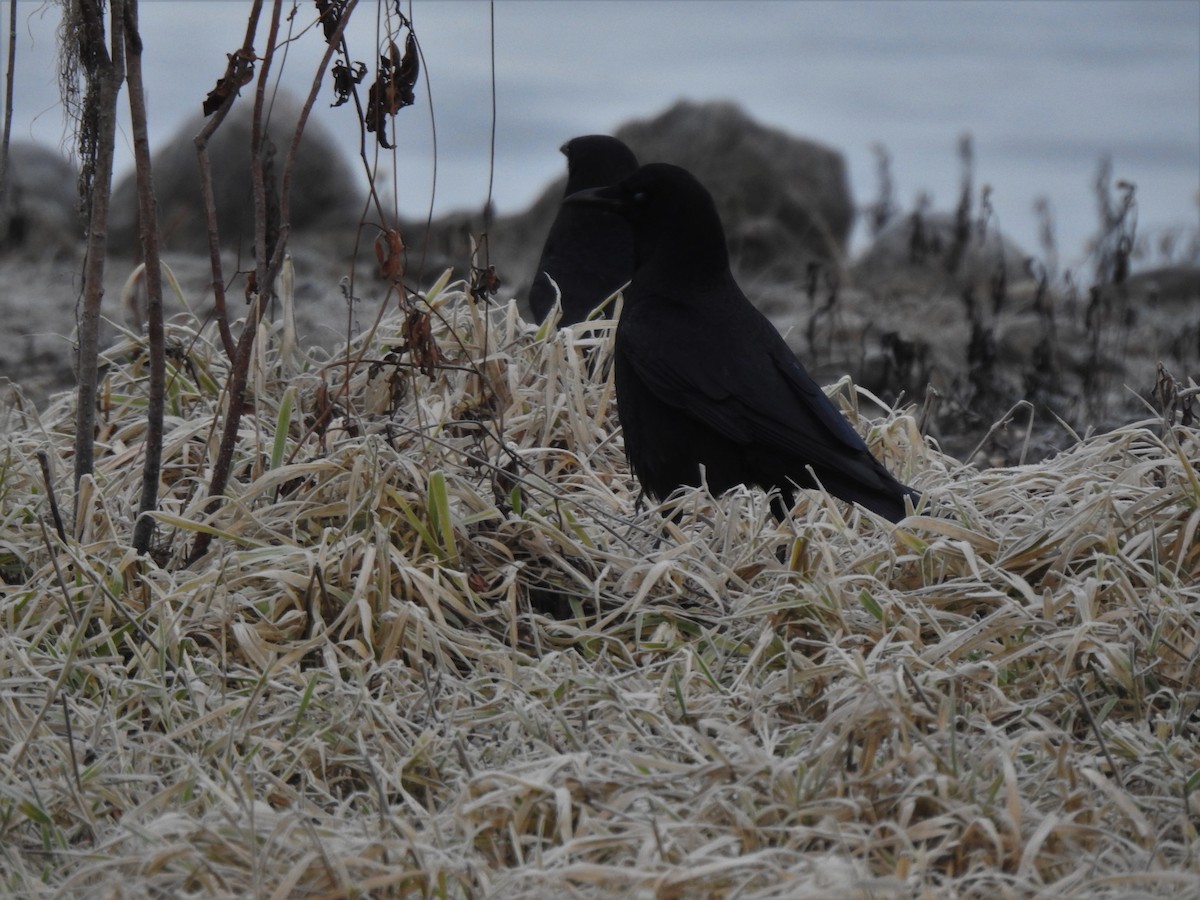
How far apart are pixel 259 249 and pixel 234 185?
10183mm

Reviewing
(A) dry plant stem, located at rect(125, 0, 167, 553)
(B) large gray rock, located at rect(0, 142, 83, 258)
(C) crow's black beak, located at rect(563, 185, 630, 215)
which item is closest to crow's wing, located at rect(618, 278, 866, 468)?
(C) crow's black beak, located at rect(563, 185, 630, 215)

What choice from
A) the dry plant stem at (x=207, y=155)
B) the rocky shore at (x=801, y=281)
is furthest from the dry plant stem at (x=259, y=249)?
the rocky shore at (x=801, y=281)

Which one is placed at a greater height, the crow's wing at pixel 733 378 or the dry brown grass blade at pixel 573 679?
the crow's wing at pixel 733 378

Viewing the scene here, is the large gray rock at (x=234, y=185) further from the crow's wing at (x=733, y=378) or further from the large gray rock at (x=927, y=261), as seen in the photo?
the crow's wing at (x=733, y=378)

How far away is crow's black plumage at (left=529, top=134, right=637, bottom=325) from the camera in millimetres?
5418

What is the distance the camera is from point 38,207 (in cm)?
1212

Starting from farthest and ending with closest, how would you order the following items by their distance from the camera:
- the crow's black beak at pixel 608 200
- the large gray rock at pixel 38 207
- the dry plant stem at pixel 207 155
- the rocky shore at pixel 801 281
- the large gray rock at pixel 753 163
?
the large gray rock at pixel 753 163 < the large gray rock at pixel 38 207 < the rocky shore at pixel 801 281 < the crow's black beak at pixel 608 200 < the dry plant stem at pixel 207 155

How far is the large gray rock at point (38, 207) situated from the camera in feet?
34.1

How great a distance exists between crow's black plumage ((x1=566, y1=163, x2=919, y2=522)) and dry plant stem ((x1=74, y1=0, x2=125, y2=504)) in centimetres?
136

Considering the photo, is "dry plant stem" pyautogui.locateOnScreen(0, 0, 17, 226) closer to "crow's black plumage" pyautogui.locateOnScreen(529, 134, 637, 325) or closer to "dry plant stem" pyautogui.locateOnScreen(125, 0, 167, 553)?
"dry plant stem" pyautogui.locateOnScreen(125, 0, 167, 553)

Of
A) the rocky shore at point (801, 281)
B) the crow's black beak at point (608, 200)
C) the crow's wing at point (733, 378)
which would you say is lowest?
the rocky shore at point (801, 281)

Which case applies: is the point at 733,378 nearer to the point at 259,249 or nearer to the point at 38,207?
the point at 259,249

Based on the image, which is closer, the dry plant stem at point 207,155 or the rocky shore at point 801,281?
the dry plant stem at point 207,155

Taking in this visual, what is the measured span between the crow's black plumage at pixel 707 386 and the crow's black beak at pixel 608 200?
0.05m
